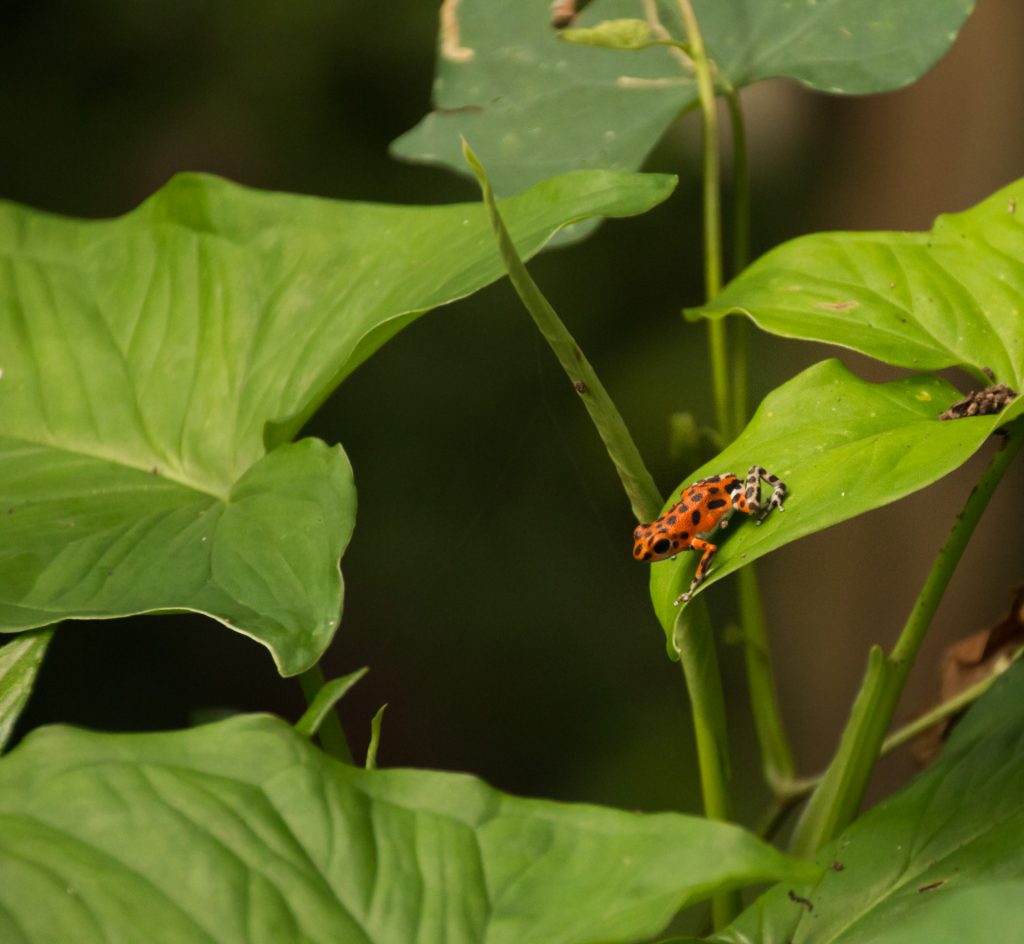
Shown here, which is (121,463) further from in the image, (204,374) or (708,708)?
(708,708)

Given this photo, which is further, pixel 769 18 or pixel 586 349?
pixel 586 349

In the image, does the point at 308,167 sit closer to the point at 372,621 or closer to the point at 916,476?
the point at 372,621

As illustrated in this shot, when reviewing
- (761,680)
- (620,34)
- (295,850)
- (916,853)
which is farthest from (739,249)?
(295,850)

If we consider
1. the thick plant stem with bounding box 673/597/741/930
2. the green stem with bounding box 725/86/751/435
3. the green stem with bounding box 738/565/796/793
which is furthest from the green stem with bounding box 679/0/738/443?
the thick plant stem with bounding box 673/597/741/930

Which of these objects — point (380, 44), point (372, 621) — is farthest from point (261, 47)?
point (372, 621)

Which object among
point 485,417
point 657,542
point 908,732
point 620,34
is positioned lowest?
point 485,417

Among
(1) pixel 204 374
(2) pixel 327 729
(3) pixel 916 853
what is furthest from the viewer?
(1) pixel 204 374
